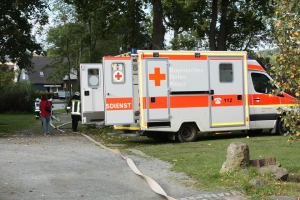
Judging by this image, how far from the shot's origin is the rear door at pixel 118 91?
15055mm

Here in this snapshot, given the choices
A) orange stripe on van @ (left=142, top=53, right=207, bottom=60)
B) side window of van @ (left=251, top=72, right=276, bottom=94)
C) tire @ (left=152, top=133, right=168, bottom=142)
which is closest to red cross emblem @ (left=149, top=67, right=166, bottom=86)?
orange stripe on van @ (left=142, top=53, right=207, bottom=60)

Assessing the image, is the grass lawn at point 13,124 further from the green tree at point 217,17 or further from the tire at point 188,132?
the green tree at point 217,17

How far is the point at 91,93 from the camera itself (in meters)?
17.5

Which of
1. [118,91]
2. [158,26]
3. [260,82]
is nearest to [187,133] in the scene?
[118,91]

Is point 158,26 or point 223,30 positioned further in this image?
point 223,30

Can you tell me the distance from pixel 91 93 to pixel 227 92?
4.75m

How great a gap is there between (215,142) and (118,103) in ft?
11.2

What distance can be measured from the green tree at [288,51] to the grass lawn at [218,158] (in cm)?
112

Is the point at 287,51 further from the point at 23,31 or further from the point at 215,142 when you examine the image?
the point at 23,31

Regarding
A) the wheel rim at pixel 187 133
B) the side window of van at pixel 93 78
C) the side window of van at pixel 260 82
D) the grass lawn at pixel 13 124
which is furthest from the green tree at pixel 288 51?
the grass lawn at pixel 13 124

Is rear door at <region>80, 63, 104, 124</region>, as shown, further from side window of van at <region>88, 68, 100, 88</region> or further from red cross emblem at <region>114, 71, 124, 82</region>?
red cross emblem at <region>114, 71, 124, 82</region>

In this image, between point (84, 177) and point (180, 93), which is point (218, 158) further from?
point (180, 93)

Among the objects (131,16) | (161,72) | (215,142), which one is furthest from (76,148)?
(131,16)

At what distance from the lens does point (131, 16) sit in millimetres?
25656
